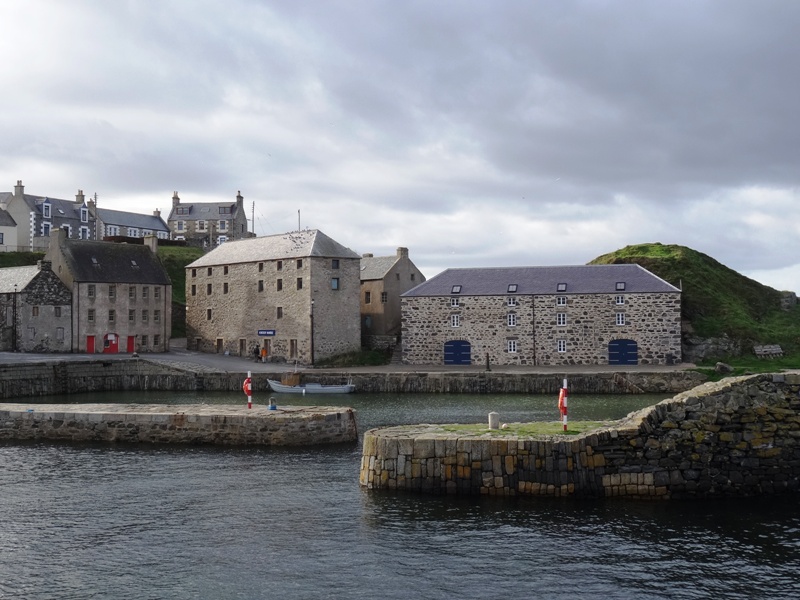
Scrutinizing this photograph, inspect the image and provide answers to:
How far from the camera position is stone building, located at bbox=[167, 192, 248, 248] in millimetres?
102938

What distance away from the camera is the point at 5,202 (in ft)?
289

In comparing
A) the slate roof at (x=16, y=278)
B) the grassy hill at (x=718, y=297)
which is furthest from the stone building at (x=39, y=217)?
the grassy hill at (x=718, y=297)

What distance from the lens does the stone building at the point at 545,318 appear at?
52.7 metres

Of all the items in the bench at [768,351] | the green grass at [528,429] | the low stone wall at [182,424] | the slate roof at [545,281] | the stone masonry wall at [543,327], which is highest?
the slate roof at [545,281]

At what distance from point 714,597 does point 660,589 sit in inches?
33.5

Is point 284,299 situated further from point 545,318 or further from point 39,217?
point 39,217

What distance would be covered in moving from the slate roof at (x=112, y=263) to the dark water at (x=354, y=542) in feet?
127

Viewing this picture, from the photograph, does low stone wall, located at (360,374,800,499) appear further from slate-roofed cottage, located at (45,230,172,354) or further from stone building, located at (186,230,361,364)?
slate-roofed cottage, located at (45,230,172,354)

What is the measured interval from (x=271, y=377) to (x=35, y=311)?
18129 millimetres

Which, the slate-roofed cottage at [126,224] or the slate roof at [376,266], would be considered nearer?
the slate roof at [376,266]

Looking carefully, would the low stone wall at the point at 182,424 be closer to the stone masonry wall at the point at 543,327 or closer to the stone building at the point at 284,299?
the stone building at the point at 284,299

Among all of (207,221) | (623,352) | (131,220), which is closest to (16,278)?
(623,352)

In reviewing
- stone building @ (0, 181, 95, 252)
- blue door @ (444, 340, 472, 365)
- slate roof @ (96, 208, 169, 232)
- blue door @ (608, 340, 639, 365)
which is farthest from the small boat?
slate roof @ (96, 208, 169, 232)

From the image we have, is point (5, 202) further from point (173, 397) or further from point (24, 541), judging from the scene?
point (24, 541)
